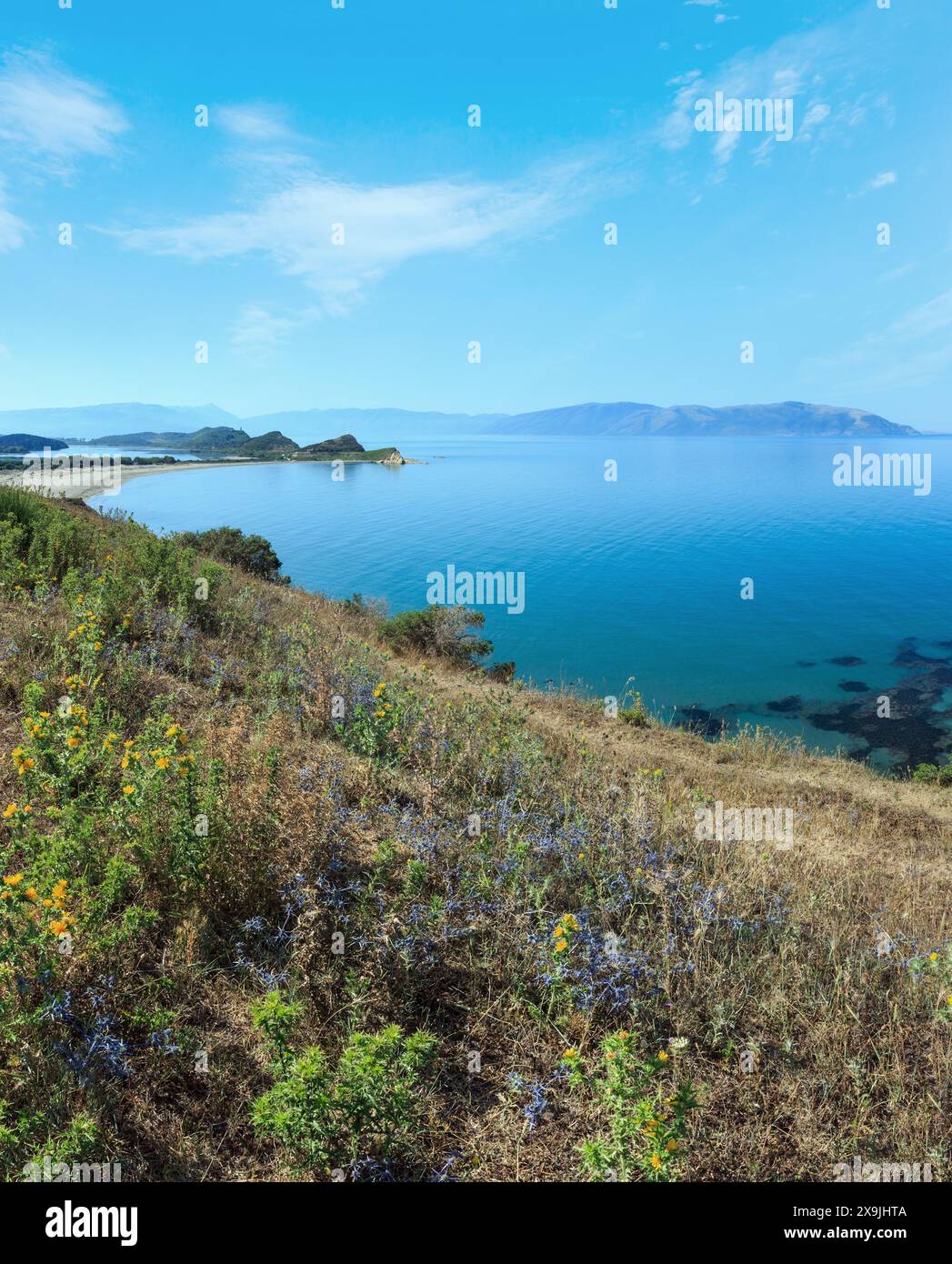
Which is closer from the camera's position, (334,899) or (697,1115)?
(697,1115)

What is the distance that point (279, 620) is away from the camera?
33.9ft

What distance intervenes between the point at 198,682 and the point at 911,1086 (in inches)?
265

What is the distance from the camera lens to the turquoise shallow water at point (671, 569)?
26922 millimetres

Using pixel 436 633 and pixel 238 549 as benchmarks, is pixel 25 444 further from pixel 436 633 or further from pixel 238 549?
pixel 436 633

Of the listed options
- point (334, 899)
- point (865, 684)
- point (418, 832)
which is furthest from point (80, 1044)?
point (865, 684)

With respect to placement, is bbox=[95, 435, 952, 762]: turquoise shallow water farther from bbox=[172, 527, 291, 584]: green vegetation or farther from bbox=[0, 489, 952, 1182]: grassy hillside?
bbox=[0, 489, 952, 1182]: grassy hillside

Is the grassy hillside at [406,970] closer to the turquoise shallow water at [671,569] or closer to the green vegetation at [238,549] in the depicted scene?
the turquoise shallow water at [671,569]

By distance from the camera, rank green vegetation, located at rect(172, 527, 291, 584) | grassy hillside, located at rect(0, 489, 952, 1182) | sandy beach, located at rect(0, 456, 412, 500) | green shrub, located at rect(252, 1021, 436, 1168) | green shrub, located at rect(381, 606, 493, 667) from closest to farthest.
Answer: green shrub, located at rect(252, 1021, 436, 1168), grassy hillside, located at rect(0, 489, 952, 1182), green shrub, located at rect(381, 606, 493, 667), green vegetation, located at rect(172, 527, 291, 584), sandy beach, located at rect(0, 456, 412, 500)

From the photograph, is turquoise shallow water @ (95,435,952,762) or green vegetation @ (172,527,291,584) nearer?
green vegetation @ (172,527,291,584)

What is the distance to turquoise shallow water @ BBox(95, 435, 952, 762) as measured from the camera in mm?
26922

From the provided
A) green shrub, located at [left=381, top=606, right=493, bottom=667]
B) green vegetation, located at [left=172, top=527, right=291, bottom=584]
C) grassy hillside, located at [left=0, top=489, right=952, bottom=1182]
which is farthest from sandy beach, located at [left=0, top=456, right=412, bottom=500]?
grassy hillside, located at [left=0, top=489, right=952, bottom=1182]

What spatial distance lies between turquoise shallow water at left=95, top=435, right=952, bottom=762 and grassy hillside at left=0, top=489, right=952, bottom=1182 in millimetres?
16909

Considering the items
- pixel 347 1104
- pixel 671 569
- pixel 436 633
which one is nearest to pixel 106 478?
pixel 671 569
